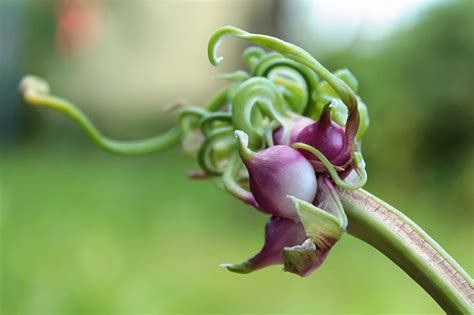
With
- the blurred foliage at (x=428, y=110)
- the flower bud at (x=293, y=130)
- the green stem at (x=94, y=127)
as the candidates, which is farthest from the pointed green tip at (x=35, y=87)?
the blurred foliage at (x=428, y=110)

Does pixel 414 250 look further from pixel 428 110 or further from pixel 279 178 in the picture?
pixel 428 110

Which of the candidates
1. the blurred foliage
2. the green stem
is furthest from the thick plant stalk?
the blurred foliage

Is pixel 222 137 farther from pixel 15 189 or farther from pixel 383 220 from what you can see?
pixel 15 189

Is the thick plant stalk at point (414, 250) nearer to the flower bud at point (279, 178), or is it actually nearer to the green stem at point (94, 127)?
the flower bud at point (279, 178)

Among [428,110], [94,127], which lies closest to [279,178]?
[94,127]

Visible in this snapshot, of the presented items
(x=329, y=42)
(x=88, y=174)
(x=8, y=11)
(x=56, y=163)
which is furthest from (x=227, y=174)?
(x=8, y=11)

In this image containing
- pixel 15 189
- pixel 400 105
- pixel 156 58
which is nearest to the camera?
pixel 400 105
